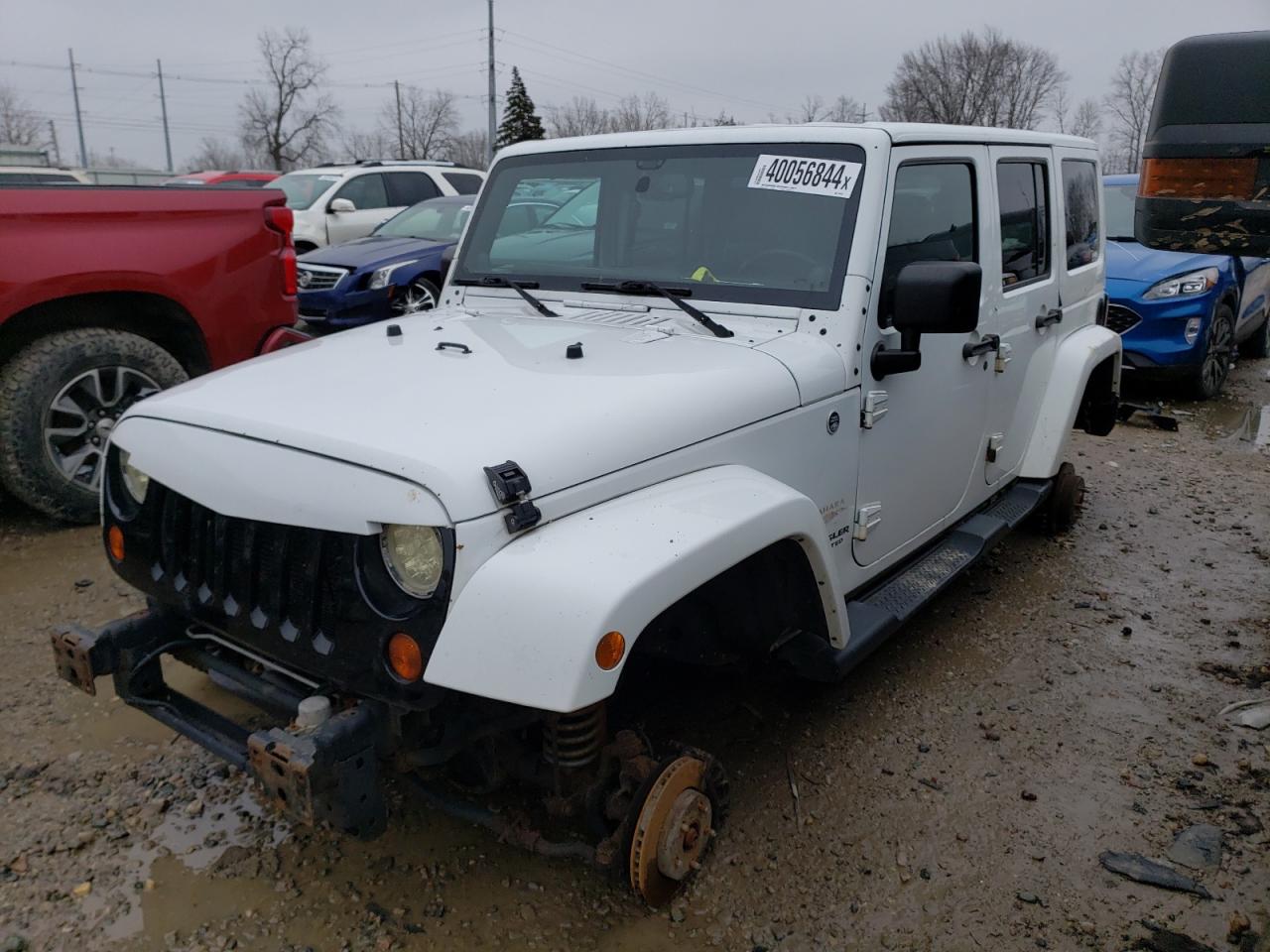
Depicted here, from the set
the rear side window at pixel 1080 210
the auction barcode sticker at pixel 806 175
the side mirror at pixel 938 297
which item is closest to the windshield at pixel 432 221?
the rear side window at pixel 1080 210

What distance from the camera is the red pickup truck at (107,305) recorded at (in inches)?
184

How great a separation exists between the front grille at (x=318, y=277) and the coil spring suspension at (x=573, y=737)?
7.40 meters

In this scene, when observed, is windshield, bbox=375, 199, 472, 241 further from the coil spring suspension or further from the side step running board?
the coil spring suspension

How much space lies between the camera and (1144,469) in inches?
268

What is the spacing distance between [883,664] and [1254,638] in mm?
1678

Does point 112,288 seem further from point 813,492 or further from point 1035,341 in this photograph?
point 1035,341

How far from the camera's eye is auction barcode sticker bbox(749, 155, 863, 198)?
10.3ft

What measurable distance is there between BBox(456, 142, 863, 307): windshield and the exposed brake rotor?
1.46 meters

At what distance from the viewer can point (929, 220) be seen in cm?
349

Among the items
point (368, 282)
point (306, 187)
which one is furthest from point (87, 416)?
point (306, 187)

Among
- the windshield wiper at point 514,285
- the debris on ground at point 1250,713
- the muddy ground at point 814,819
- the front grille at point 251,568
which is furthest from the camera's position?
the debris on ground at point 1250,713

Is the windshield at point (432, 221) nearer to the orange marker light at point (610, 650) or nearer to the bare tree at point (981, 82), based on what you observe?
the orange marker light at point (610, 650)

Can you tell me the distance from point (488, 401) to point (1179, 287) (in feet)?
25.4

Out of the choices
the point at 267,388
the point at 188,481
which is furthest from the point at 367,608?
the point at 267,388
